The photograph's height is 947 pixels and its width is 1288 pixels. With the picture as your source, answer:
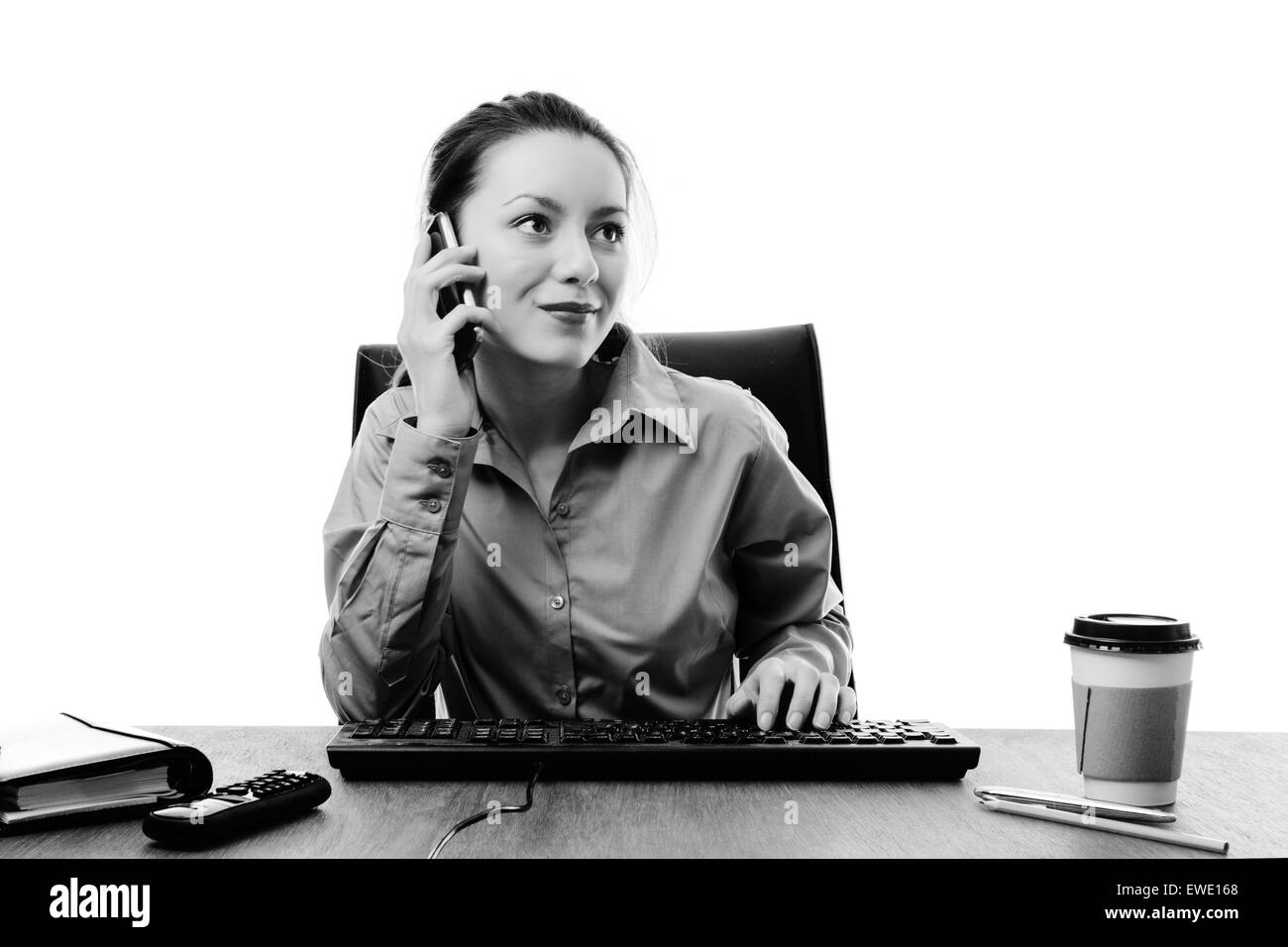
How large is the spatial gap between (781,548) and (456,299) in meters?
0.51

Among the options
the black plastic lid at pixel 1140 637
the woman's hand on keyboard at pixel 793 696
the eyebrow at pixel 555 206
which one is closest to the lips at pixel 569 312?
the eyebrow at pixel 555 206

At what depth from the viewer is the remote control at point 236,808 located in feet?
2.35

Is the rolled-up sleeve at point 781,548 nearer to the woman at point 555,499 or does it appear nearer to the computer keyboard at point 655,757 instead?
the woman at point 555,499

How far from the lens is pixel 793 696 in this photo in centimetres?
101

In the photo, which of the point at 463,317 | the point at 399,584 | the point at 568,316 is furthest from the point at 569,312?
the point at 399,584

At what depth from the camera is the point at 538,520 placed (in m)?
1.35

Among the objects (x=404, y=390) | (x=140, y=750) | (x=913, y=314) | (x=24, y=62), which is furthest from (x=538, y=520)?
(x=24, y=62)

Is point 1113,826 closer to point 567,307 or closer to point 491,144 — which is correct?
point 567,307

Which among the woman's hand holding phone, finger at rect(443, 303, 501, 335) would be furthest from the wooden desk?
finger at rect(443, 303, 501, 335)

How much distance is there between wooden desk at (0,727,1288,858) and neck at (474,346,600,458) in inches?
21.9

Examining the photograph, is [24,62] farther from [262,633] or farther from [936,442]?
[936,442]

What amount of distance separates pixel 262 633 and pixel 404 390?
120 centimetres

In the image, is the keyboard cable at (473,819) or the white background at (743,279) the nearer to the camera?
the keyboard cable at (473,819)

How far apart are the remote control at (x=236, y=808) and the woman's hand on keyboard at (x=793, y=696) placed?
0.39 meters
